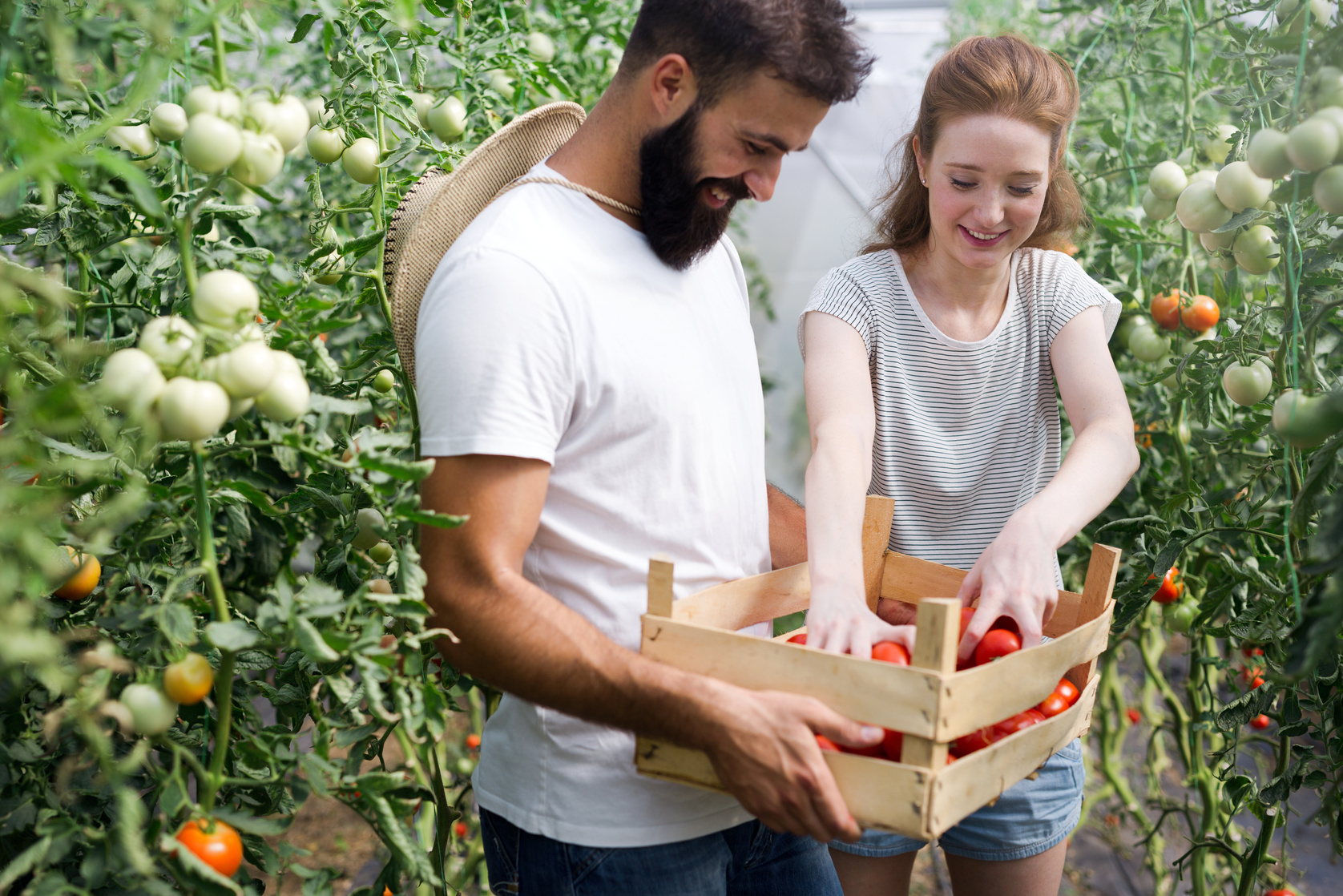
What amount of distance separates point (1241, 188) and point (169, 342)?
1137 millimetres

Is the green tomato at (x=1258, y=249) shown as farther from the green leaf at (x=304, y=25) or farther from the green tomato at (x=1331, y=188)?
the green leaf at (x=304, y=25)

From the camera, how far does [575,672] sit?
92 cm

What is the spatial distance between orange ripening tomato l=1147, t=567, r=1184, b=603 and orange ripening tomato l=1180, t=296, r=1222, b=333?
1.34 feet

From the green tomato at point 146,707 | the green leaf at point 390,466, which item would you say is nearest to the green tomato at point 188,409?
the green leaf at point 390,466

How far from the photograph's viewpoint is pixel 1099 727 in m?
2.61

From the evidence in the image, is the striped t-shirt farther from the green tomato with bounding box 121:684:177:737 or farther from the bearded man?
the green tomato with bounding box 121:684:177:737

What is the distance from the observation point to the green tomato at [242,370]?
73cm

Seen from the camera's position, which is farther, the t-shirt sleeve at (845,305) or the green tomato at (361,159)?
the t-shirt sleeve at (845,305)

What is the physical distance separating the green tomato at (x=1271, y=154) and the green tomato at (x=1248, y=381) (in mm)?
387

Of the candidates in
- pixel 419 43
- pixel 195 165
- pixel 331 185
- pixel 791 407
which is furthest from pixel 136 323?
pixel 791 407

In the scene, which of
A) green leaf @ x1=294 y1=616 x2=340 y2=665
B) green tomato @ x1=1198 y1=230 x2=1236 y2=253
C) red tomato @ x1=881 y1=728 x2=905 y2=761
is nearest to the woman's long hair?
green tomato @ x1=1198 y1=230 x2=1236 y2=253

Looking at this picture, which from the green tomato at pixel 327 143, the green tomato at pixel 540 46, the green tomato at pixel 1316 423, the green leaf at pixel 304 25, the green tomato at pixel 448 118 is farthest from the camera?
the green tomato at pixel 540 46

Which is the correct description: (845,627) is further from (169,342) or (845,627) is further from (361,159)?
(361,159)

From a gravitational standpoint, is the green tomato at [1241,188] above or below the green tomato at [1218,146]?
below
